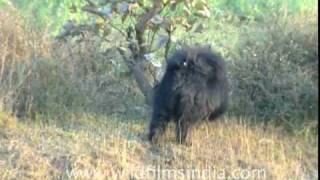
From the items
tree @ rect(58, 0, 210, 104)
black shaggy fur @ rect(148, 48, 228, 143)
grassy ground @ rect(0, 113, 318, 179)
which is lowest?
grassy ground @ rect(0, 113, 318, 179)

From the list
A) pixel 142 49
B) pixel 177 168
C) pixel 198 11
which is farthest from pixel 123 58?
pixel 177 168

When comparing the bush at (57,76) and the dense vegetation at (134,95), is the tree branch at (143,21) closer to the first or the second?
the dense vegetation at (134,95)

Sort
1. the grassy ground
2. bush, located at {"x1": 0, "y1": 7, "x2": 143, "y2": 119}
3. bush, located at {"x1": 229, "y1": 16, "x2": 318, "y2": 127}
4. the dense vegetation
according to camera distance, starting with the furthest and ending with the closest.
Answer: bush, located at {"x1": 229, "y1": 16, "x2": 318, "y2": 127}, bush, located at {"x1": 0, "y1": 7, "x2": 143, "y2": 119}, the dense vegetation, the grassy ground

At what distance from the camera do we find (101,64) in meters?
9.82

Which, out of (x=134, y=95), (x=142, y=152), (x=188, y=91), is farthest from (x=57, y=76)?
(x=188, y=91)

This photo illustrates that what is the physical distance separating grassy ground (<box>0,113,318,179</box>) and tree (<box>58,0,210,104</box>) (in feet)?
2.57

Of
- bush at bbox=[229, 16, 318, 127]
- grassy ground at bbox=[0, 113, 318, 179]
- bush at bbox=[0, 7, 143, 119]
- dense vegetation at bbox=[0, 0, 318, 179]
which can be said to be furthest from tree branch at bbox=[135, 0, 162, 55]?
bush at bbox=[229, 16, 318, 127]

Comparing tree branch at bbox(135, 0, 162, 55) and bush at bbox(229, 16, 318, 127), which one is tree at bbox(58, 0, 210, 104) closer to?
tree branch at bbox(135, 0, 162, 55)

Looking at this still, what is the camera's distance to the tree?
29.5 feet

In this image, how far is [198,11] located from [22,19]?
2.38 metres

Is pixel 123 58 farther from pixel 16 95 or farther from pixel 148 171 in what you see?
pixel 148 171

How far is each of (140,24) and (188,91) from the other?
1531 mm

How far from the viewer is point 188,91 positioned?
26.5 feet

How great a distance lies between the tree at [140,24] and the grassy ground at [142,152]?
78 cm
